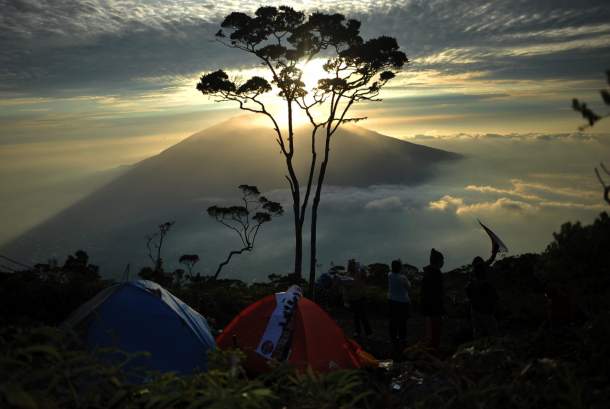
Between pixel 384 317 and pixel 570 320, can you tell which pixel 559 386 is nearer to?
pixel 570 320

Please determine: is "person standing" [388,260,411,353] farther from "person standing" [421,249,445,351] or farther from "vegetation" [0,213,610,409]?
"vegetation" [0,213,610,409]

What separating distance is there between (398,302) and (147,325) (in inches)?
216

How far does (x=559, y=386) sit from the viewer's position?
3326 mm

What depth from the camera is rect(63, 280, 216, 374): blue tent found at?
9.72 metres

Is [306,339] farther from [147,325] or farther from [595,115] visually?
[595,115]

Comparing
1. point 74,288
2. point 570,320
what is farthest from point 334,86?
point 570,320

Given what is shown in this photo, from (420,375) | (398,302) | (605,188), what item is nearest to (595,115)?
(605,188)

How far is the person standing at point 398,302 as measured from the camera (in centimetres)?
1214

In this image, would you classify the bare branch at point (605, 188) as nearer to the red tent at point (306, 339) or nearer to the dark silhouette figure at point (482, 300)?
the red tent at point (306, 339)

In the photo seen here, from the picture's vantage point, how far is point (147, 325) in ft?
32.7

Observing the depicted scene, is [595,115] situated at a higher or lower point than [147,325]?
higher

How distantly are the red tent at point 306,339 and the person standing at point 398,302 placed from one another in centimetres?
187

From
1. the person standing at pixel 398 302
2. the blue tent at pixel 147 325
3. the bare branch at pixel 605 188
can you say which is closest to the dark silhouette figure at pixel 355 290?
the person standing at pixel 398 302

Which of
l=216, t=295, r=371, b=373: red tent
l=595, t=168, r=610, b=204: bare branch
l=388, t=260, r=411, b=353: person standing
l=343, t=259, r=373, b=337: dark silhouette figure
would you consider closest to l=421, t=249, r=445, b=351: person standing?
l=388, t=260, r=411, b=353: person standing
